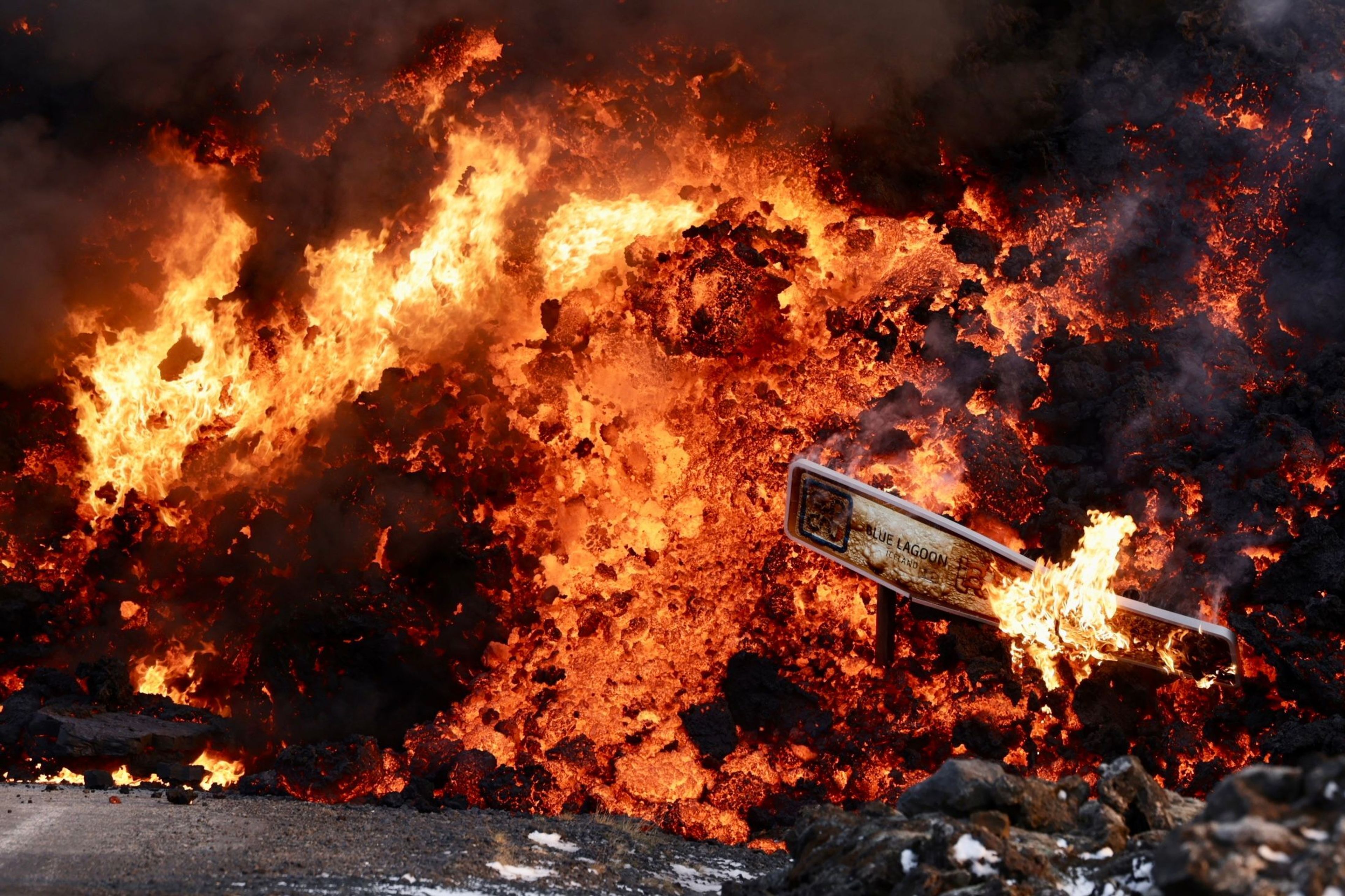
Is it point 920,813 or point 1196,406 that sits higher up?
point 1196,406

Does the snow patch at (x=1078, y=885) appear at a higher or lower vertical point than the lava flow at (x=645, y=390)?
lower

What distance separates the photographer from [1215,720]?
8609 millimetres

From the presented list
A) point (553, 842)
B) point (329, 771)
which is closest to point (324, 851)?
point (553, 842)

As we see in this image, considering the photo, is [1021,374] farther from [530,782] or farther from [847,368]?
[530,782]

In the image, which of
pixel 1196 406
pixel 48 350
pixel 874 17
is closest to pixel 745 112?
pixel 874 17

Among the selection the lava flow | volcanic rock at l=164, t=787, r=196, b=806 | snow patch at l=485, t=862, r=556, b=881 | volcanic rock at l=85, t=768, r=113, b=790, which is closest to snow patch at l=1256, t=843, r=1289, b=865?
snow patch at l=485, t=862, r=556, b=881

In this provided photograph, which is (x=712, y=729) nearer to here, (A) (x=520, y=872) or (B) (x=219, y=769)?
(A) (x=520, y=872)

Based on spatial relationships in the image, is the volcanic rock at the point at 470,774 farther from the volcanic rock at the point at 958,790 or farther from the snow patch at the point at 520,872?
the volcanic rock at the point at 958,790

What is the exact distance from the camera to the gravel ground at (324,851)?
615cm

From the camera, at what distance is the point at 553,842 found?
7.41 metres

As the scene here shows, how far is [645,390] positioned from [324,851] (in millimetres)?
4974

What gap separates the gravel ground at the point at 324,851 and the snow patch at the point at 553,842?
0.6 inches

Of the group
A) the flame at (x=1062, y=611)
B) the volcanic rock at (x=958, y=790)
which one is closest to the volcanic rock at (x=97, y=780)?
the volcanic rock at (x=958, y=790)

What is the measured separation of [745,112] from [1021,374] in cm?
354
